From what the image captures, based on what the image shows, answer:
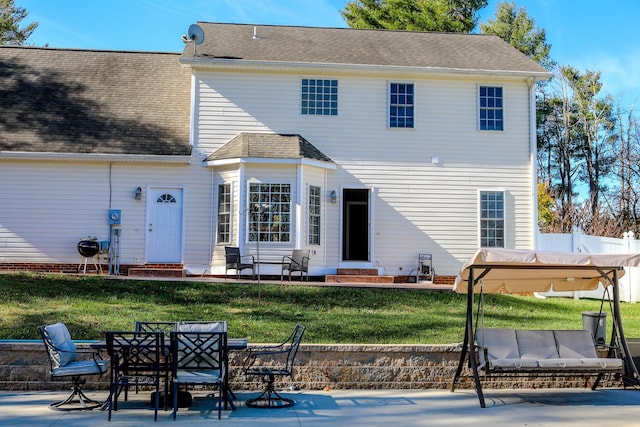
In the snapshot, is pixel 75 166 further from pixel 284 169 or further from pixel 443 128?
pixel 443 128

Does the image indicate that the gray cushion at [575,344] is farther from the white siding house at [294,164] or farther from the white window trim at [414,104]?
the white window trim at [414,104]

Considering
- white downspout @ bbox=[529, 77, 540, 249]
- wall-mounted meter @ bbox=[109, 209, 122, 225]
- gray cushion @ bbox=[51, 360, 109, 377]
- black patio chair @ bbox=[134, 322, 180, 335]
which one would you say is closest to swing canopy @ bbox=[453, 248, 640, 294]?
black patio chair @ bbox=[134, 322, 180, 335]

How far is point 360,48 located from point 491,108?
4.09 m

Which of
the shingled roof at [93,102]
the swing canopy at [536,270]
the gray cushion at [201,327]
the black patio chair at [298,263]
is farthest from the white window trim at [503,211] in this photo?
the gray cushion at [201,327]

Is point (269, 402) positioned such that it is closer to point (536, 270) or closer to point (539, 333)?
point (539, 333)

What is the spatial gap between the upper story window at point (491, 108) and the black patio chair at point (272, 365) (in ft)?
35.6

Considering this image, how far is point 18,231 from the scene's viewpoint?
17078 mm

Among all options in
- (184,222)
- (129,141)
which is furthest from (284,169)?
(129,141)

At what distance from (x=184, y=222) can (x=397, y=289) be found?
599cm

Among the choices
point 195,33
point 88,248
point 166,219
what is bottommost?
point 88,248

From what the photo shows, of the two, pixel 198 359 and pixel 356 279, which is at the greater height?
pixel 356 279

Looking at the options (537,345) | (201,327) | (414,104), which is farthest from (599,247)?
(201,327)

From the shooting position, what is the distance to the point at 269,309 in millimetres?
12523

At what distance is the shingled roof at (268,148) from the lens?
1666 cm
